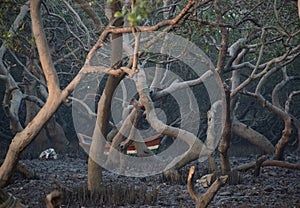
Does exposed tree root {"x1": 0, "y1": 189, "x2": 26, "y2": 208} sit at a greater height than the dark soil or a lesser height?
greater

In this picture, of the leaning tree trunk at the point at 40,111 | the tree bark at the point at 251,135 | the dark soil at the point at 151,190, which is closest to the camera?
the leaning tree trunk at the point at 40,111

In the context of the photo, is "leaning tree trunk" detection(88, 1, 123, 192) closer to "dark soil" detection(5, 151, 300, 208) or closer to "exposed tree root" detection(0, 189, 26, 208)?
"dark soil" detection(5, 151, 300, 208)

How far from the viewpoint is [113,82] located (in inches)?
306

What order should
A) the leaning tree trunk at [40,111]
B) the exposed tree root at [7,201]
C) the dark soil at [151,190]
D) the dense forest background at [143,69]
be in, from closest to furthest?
the exposed tree root at [7,201], the leaning tree trunk at [40,111], the dense forest background at [143,69], the dark soil at [151,190]


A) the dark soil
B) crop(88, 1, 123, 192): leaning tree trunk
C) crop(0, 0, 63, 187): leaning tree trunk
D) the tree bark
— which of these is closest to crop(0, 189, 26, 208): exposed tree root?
crop(0, 0, 63, 187): leaning tree trunk

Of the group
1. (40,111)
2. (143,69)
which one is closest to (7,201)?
(40,111)

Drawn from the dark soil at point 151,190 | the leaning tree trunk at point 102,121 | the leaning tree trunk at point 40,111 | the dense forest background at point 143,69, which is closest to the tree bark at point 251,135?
the dense forest background at point 143,69

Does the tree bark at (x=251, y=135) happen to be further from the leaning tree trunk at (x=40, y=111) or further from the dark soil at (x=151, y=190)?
the leaning tree trunk at (x=40, y=111)

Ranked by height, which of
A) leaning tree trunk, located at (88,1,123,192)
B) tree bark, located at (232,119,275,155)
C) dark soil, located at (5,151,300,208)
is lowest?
tree bark, located at (232,119,275,155)

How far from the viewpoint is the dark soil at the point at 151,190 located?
7.61 metres

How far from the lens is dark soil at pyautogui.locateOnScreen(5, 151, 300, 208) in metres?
7.61

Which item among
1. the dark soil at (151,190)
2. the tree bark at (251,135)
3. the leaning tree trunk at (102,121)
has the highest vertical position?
the leaning tree trunk at (102,121)

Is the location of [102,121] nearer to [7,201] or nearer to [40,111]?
[40,111]

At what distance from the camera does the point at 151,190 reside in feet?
28.6
